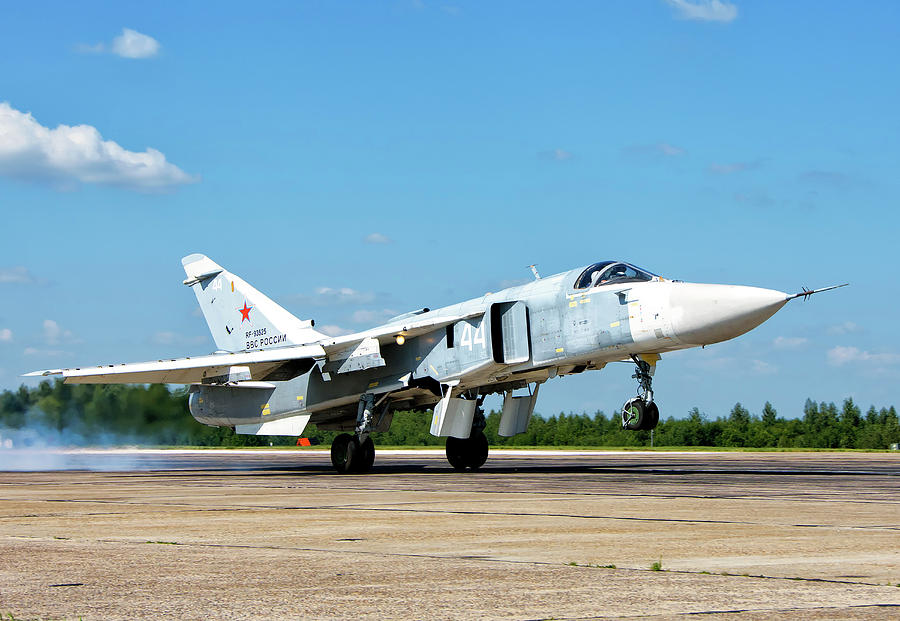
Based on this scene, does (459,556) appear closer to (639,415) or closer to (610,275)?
(639,415)

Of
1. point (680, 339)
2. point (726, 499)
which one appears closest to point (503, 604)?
point (726, 499)

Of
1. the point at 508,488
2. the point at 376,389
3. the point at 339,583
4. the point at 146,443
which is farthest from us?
the point at 146,443

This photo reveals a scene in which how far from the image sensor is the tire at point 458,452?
21.5 metres

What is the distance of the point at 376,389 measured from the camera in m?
20.8

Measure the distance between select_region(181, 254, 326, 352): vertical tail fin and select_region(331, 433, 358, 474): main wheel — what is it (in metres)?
3.70

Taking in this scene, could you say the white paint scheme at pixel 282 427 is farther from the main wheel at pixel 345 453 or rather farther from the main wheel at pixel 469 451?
the main wheel at pixel 469 451

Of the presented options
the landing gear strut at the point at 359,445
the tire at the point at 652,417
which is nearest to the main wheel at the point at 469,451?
the landing gear strut at the point at 359,445

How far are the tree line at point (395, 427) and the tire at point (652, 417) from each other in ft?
1.73

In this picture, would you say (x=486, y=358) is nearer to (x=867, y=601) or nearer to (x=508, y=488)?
(x=508, y=488)

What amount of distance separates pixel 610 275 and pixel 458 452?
5.53 m

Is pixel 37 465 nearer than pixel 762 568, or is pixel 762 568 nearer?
pixel 762 568

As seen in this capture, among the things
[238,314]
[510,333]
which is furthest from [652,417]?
[238,314]

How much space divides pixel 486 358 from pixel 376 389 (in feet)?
8.80

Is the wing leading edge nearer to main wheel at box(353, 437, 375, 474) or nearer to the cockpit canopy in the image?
main wheel at box(353, 437, 375, 474)
